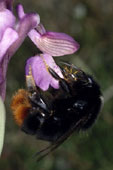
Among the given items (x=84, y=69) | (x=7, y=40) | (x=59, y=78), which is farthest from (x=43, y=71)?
(x=84, y=69)

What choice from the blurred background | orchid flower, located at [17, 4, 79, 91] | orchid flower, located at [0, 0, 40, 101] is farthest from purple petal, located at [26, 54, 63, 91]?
the blurred background

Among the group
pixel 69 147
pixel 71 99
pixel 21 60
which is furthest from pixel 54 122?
pixel 21 60

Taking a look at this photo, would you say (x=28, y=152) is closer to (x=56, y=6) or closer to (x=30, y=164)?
(x=30, y=164)

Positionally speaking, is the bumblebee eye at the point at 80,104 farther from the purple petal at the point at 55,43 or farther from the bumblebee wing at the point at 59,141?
the purple petal at the point at 55,43

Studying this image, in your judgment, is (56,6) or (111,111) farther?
(56,6)

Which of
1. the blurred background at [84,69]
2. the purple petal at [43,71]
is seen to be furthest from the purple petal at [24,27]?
the blurred background at [84,69]

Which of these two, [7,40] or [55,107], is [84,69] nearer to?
[55,107]
